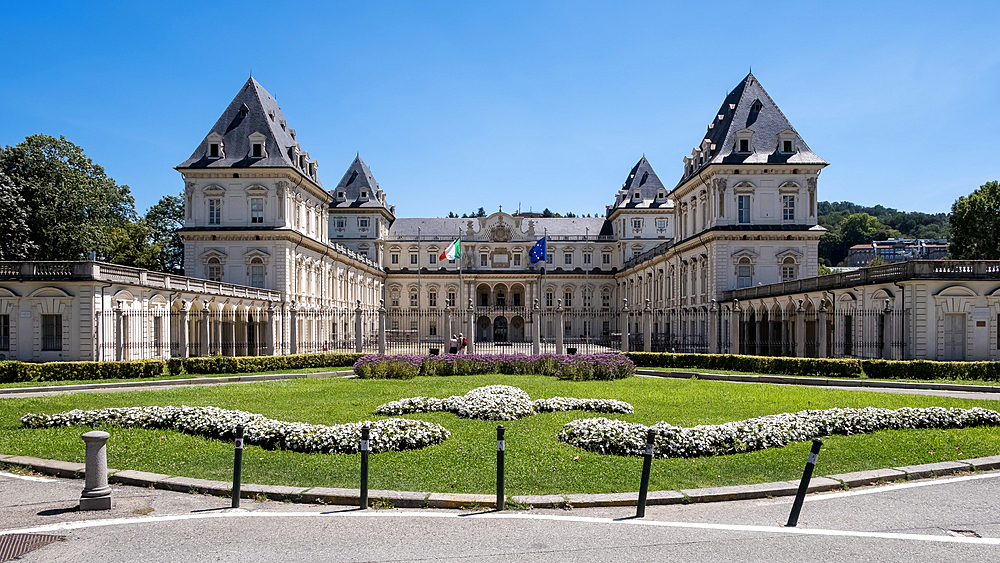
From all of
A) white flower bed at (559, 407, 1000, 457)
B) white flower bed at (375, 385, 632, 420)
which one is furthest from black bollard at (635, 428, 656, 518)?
white flower bed at (375, 385, 632, 420)

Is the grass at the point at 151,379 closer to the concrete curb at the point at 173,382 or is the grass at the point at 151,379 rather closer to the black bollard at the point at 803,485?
the concrete curb at the point at 173,382

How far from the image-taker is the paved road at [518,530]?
7.05 metres

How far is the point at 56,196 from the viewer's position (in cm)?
4819

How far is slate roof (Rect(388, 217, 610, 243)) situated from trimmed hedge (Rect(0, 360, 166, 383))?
58007mm

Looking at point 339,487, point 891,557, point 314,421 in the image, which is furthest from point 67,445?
point 891,557

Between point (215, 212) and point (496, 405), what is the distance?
1584 inches

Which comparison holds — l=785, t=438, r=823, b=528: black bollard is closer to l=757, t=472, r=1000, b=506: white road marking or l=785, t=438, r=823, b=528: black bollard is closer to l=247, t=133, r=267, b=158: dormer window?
l=757, t=472, r=1000, b=506: white road marking

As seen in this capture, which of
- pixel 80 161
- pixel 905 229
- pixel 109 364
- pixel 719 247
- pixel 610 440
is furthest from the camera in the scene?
pixel 905 229

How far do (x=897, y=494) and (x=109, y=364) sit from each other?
26305 mm

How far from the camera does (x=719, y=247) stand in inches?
1850

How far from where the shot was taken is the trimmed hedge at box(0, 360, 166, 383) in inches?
1003

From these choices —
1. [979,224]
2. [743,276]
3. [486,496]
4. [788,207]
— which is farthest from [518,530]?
[979,224]

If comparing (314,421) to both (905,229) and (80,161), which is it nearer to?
(80,161)

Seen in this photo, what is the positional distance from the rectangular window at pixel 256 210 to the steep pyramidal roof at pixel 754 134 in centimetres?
3108
